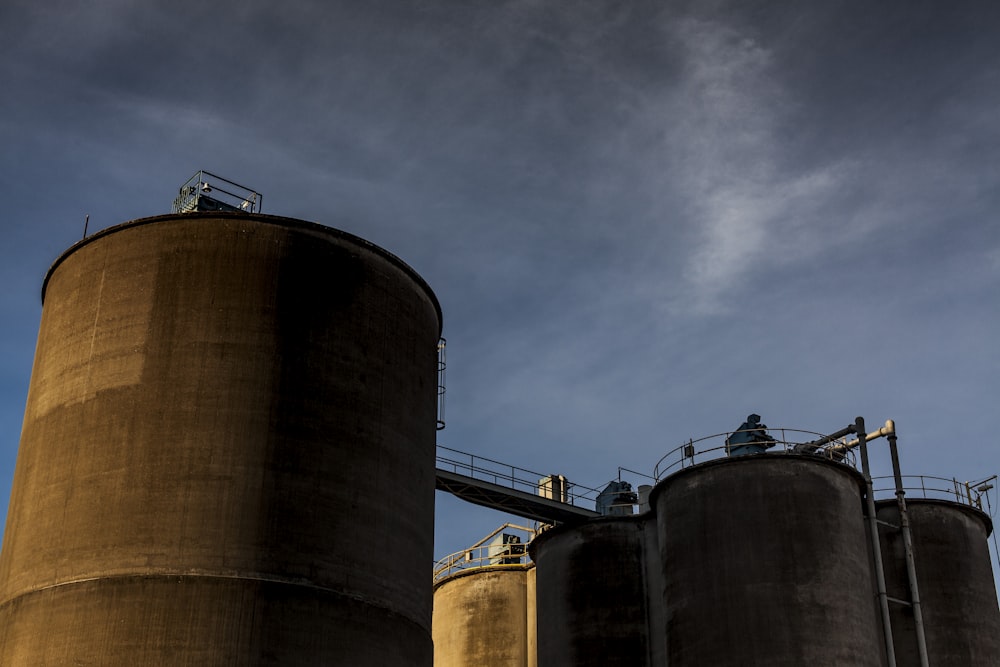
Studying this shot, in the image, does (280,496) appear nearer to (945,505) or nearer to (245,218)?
(245,218)

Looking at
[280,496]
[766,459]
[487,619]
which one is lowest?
[280,496]

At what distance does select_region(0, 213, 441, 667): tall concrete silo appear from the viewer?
19.0 meters

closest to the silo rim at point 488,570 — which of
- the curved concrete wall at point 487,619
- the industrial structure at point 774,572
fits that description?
the curved concrete wall at point 487,619

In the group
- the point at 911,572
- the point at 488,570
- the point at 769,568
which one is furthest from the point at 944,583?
the point at 488,570

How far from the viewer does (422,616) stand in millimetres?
21953

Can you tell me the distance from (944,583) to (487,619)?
14809 mm

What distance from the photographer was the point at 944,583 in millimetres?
A: 29000

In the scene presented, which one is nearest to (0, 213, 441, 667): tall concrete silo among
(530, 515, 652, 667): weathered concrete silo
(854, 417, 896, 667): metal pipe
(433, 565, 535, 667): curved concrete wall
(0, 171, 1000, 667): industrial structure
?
(0, 171, 1000, 667): industrial structure

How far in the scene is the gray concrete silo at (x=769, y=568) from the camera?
25.5 metres

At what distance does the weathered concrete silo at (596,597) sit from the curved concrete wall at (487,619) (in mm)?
4466

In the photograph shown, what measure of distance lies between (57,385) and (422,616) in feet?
26.4

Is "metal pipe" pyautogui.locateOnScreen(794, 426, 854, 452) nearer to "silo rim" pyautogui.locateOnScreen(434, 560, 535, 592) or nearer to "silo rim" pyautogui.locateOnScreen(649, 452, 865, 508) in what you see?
"silo rim" pyautogui.locateOnScreen(649, 452, 865, 508)

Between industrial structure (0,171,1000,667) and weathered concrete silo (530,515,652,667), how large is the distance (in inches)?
64.8

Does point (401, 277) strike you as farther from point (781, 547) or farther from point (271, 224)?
point (781, 547)
